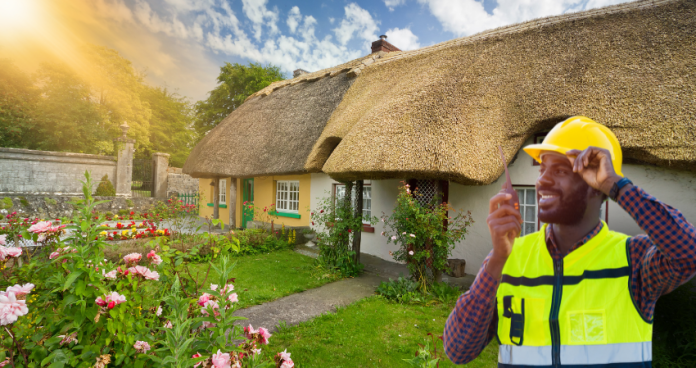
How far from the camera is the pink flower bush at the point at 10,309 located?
49.6 inches

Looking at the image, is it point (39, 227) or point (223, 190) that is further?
point (223, 190)

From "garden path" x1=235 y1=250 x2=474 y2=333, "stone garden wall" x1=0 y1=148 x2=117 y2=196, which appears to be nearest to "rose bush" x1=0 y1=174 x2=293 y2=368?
"garden path" x1=235 y1=250 x2=474 y2=333

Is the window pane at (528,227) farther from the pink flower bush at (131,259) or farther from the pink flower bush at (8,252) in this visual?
the pink flower bush at (8,252)

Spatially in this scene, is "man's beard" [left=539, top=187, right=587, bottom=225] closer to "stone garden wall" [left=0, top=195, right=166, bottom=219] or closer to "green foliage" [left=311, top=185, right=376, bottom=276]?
"green foliage" [left=311, top=185, right=376, bottom=276]

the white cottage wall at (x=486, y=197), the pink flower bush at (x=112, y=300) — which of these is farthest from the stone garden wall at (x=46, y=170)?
the pink flower bush at (x=112, y=300)

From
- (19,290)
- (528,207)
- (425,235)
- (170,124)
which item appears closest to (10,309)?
(19,290)

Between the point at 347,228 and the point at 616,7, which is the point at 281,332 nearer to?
the point at 347,228

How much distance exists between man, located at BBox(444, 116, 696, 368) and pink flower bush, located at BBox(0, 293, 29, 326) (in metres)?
1.71

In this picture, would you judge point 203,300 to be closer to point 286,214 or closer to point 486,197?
point 486,197

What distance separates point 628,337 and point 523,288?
243 millimetres

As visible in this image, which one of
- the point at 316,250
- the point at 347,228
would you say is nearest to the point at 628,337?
the point at 347,228

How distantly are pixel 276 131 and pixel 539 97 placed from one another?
7638 millimetres

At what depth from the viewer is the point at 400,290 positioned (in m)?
5.23

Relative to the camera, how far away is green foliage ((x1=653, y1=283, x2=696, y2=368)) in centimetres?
274
